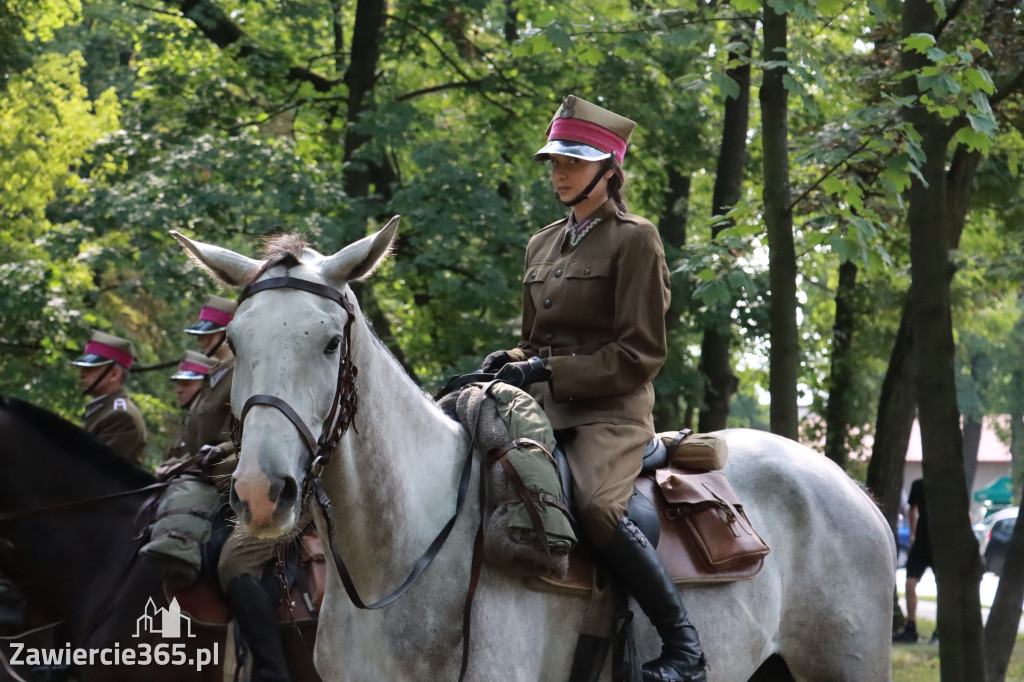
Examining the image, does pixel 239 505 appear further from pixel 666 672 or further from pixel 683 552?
pixel 683 552

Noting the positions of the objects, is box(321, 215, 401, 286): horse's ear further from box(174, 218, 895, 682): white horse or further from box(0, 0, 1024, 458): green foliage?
box(0, 0, 1024, 458): green foliage

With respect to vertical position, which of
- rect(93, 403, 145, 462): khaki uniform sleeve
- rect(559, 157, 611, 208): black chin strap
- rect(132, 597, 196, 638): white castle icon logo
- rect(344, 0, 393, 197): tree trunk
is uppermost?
rect(344, 0, 393, 197): tree trunk

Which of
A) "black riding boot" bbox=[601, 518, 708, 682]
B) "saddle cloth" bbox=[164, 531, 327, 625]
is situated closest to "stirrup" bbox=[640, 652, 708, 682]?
"black riding boot" bbox=[601, 518, 708, 682]

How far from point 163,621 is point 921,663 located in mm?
9208

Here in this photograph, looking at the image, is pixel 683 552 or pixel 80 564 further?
pixel 80 564

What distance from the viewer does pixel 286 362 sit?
3701 mm

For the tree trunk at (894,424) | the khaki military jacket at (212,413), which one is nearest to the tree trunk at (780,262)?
the khaki military jacket at (212,413)

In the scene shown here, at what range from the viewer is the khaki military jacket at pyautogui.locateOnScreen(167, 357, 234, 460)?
298 inches

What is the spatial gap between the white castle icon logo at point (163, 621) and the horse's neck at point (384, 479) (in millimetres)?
3105

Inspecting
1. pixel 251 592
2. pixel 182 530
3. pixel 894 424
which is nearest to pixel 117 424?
pixel 182 530

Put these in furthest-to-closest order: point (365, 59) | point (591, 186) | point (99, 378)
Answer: point (365, 59), point (99, 378), point (591, 186)

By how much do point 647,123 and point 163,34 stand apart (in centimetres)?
640

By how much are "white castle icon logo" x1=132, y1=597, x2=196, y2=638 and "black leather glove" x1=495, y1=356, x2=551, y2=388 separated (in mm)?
3195

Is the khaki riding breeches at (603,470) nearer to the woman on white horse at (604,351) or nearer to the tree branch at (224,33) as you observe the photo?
the woman on white horse at (604,351)
